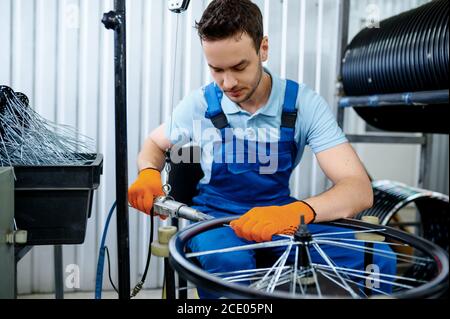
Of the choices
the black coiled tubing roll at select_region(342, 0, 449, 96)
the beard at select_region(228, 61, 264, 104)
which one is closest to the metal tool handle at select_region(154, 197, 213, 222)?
the beard at select_region(228, 61, 264, 104)

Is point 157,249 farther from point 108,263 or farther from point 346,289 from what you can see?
point 108,263

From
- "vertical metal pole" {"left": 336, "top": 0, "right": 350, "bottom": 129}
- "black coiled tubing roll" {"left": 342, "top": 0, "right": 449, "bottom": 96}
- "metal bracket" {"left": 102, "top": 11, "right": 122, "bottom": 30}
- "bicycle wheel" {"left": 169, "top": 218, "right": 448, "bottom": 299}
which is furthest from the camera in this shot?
"vertical metal pole" {"left": 336, "top": 0, "right": 350, "bottom": 129}

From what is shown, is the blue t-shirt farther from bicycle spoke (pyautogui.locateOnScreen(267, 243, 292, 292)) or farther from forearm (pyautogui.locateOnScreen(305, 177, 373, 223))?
bicycle spoke (pyautogui.locateOnScreen(267, 243, 292, 292))

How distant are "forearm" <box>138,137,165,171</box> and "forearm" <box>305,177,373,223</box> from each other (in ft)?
1.51

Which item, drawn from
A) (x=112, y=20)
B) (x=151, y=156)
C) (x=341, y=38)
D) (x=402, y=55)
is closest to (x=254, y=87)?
(x=151, y=156)

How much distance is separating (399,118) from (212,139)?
91cm

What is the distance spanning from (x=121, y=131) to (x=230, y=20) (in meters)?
0.33

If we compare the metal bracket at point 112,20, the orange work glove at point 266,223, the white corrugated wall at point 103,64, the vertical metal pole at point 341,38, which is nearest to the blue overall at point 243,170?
the white corrugated wall at point 103,64

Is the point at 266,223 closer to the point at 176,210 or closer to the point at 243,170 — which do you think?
the point at 176,210

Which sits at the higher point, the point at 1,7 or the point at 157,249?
the point at 1,7

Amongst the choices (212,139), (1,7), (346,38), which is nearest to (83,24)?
(1,7)

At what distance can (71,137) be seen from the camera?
1024 mm

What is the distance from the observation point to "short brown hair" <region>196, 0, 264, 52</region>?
92 centimetres

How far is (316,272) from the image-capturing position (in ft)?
2.82
